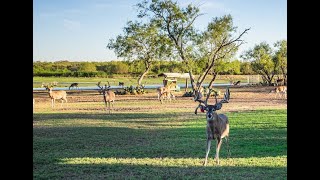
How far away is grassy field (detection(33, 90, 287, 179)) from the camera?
4.45 m

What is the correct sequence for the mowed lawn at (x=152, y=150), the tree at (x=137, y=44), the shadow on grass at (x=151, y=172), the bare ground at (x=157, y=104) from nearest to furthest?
the shadow on grass at (x=151, y=172) → the mowed lawn at (x=152, y=150) → the bare ground at (x=157, y=104) → the tree at (x=137, y=44)

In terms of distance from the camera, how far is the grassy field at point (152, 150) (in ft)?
14.6

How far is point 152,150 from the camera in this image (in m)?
5.98

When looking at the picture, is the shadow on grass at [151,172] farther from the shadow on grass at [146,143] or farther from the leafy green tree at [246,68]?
the leafy green tree at [246,68]

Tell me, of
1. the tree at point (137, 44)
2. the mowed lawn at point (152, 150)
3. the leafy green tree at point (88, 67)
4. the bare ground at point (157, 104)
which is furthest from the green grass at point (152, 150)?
the leafy green tree at point (88, 67)

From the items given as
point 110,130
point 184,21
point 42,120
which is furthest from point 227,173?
point 184,21

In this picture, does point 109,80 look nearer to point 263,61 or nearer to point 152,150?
point 263,61

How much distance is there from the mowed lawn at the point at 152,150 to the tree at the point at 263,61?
23.1 m

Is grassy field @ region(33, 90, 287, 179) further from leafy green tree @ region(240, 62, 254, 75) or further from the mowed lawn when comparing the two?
leafy green tree @ region(240, 62, 254, 75)

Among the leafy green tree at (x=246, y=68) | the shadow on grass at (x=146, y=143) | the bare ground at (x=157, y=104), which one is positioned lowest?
the shadow on grass at (x=146, y=143)
